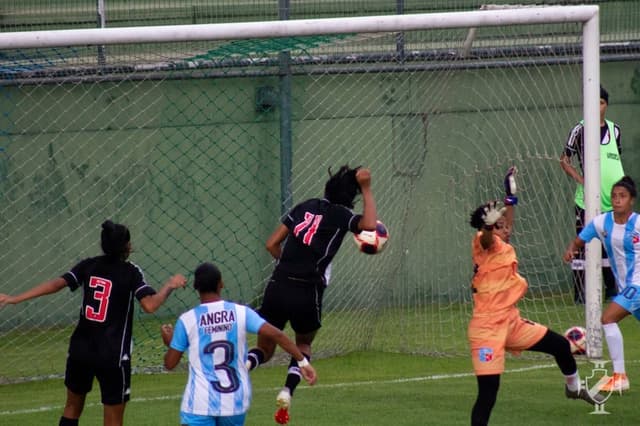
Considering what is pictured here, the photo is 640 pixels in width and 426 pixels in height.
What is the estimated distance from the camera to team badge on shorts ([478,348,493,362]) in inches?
291

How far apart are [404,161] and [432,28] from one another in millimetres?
2035

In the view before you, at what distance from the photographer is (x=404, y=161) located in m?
11.4

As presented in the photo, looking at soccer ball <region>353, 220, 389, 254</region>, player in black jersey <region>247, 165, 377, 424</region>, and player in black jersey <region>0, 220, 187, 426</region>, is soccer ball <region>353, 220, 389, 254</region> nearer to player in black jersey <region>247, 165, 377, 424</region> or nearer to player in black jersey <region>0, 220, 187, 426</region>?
player in black jersey <region>247, 165, 377, 424</region>

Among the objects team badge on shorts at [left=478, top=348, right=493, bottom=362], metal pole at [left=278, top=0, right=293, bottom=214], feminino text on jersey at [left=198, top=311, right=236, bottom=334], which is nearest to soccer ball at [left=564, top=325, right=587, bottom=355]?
team badge on shorts at [left=478, top=348, right=493, bottom=362]

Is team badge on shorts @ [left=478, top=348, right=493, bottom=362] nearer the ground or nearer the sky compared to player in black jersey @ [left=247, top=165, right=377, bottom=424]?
nearer the ground

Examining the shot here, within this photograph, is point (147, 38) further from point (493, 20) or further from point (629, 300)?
point (629, 300)

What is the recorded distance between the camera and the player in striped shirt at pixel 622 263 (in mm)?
8586

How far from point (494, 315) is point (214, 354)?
6.75 ft

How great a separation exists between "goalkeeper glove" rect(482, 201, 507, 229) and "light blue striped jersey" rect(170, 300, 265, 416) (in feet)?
5.67

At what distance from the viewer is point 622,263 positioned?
344 inches

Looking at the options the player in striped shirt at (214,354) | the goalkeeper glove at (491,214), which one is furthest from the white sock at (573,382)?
the player in striped shirt at (214,354)

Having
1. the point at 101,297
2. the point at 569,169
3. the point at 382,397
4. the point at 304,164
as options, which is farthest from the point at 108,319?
the point at 569,169

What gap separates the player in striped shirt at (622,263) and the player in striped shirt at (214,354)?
10.8 ft

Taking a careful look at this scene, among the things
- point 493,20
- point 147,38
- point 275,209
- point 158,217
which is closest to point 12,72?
point 147,38
